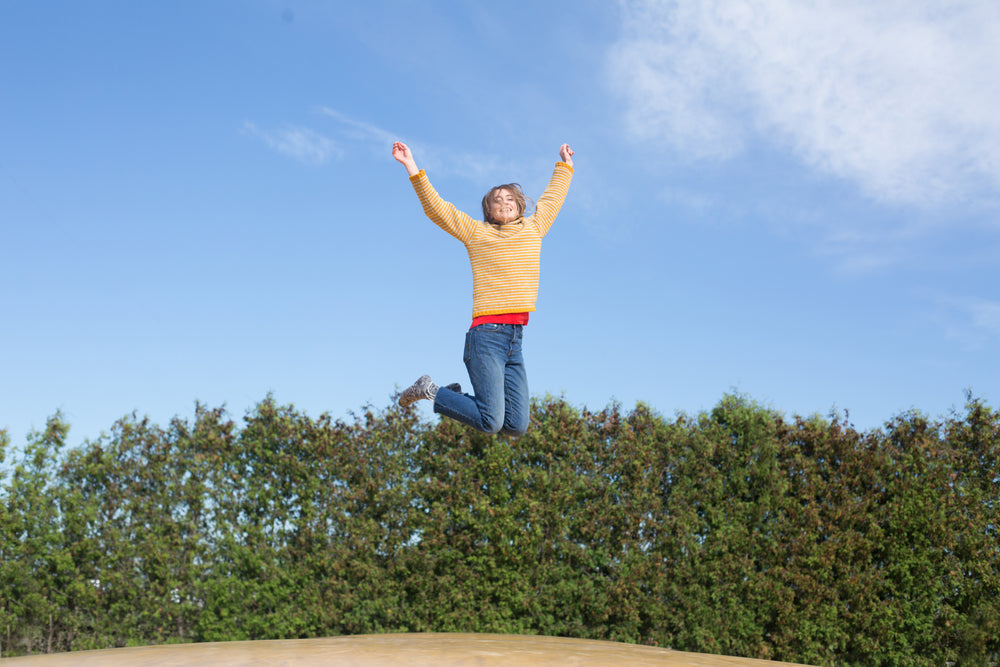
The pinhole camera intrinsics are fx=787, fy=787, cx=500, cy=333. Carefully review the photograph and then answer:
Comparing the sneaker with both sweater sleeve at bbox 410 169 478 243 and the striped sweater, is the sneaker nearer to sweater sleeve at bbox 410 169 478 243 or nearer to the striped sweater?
the striped sweater

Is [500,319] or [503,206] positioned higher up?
[503,206]

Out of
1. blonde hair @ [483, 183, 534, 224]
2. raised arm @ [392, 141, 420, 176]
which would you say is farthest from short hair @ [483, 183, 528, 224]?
raised arm @ [392, 141, 420, 176]

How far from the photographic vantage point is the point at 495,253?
15.4ft

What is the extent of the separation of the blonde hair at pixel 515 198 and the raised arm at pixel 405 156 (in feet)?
1.62

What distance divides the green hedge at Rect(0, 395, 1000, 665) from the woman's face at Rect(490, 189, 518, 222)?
2.91 m

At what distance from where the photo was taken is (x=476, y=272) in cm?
472

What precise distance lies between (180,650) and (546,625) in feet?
10.3

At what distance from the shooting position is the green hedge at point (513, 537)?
7.03 metres

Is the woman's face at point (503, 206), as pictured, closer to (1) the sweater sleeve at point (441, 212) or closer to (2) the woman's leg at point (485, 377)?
(1) the sweater sleeve at point (441, 212)

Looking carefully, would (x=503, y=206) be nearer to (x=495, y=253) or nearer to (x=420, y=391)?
(x=495, y=253)

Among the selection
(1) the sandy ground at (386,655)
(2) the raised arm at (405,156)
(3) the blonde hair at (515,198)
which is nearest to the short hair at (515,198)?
(3) the blonde hair at (515,198)

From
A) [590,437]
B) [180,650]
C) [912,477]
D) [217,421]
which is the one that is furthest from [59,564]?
[912,477]

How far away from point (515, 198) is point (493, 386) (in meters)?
1.21

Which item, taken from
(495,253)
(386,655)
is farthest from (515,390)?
(386,655)
